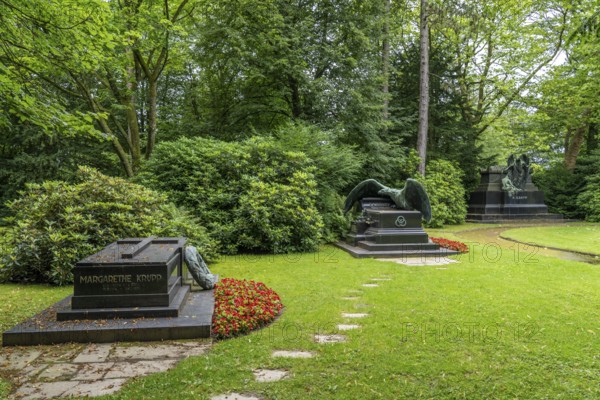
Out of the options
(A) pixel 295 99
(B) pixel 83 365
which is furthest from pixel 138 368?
(A) pixel 295 99

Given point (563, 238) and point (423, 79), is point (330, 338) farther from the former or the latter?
point (423, 79)

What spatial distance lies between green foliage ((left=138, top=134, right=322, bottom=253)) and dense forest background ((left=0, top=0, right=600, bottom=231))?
33cm

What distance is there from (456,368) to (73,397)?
10.5 feet

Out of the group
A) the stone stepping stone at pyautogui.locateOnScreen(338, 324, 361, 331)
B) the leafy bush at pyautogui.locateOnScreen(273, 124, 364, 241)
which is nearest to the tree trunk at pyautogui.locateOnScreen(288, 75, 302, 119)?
the leafy bush at pyautogui.locateOnScreen(273, 124, 364, 241)

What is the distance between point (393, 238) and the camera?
415 inches

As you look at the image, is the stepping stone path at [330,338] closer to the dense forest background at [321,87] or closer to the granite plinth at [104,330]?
the granite plinth at [104,330]

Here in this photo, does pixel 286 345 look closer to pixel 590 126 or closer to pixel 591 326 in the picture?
pixel 591 326

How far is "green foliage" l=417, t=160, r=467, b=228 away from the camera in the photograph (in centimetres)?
1864

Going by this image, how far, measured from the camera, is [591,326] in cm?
457

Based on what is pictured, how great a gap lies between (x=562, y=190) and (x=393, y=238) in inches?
687

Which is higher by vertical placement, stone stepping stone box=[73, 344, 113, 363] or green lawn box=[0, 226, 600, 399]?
green lawn box=[0, 226, 600, 399]

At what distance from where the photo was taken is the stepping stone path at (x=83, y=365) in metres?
3.17

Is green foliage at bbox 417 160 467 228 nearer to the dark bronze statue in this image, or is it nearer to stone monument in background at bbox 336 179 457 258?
the dark bronze statue

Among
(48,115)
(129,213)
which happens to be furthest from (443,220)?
(48,115)
